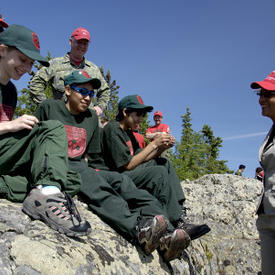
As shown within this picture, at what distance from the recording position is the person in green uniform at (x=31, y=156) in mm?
2146

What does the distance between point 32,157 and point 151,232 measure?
119 cm

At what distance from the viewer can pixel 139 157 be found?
3463mm

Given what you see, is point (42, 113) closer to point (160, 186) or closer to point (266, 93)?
point (160, 186)

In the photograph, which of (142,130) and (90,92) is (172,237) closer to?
(90,92)

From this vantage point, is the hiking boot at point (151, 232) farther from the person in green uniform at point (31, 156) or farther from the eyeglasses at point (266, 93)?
the eyeglasses at point (266, 93)

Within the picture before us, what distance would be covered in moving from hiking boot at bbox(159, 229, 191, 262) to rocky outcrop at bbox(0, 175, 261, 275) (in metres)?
0.09

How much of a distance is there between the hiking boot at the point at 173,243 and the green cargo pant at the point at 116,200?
146 millimetres

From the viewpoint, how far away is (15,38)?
2500 mm

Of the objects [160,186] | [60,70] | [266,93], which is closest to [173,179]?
[160,186]

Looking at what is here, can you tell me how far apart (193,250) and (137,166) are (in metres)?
1.18

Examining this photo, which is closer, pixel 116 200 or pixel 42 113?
pixel 116 200

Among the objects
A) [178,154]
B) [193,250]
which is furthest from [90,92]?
[178,154]

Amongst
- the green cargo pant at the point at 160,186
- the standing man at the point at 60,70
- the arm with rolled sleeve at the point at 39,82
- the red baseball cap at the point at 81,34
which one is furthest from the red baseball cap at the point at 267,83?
the arm with rolled sleeve at the point at 39,82

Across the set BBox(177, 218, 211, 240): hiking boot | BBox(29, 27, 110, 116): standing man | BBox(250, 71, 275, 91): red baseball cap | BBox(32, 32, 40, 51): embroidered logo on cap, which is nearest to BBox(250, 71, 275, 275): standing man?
BBox(250, 71, 275, 91): red baseball cap
